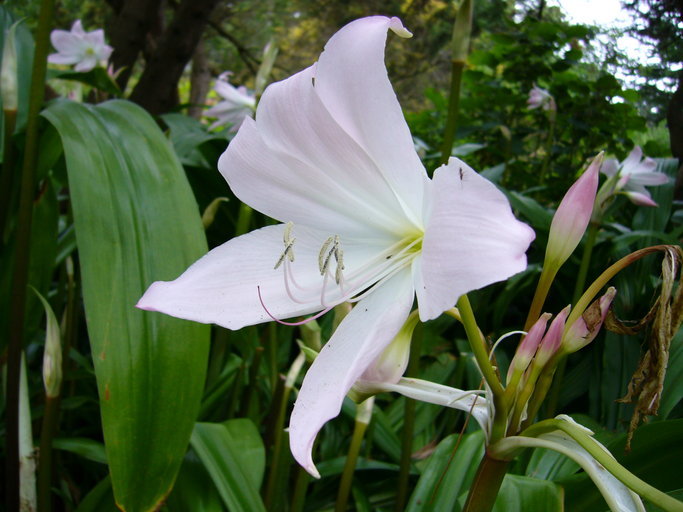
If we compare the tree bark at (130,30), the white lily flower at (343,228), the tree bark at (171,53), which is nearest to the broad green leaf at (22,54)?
the white lily flower at (343,228)

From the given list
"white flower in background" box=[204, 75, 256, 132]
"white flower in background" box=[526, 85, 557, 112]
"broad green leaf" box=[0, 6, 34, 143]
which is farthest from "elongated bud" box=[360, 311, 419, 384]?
"white flower in background" box=[526, 85, 557, 112]

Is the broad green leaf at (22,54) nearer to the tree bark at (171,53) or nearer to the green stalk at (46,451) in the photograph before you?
the green stalk at (46,451)

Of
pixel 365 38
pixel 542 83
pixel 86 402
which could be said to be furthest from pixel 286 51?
pixel 365 38

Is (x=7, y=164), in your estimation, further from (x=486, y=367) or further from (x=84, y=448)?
(x=486, y=367)

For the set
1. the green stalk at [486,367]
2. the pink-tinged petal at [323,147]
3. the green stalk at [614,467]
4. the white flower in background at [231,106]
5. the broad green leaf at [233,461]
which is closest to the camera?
the green stalk at [614,467]

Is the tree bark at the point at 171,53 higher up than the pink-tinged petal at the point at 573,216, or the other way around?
the pink-tinged petal at the point at 573,216

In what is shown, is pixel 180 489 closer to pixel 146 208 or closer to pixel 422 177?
pixel 146 208

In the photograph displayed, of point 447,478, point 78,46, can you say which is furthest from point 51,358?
point 78,46

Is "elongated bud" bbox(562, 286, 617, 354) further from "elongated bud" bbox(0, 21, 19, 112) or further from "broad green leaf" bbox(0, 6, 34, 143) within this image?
"broad green leaf" bbox(0, 6, 34, 143)
